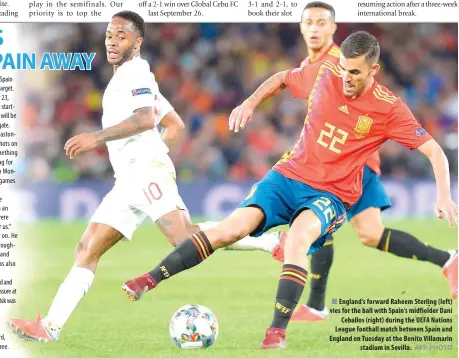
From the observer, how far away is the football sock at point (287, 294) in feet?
20.7

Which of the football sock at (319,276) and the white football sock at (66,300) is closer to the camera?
the white football sock at (66,300)

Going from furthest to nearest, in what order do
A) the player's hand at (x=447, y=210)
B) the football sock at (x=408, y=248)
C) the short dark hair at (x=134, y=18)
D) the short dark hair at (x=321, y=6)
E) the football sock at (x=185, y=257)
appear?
the football sock at (x=408, y=248)
the short dark hair at (x=321, y=6)
the short dark hair at (x=134, y=18)
the football sock at (x=185, y=257)
the player's hand at (x=447, y=210)

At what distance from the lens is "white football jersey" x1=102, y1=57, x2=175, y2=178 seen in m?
7.04

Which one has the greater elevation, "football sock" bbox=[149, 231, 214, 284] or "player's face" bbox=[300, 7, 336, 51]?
"player's face" bbox=[300, 7, 336, 51]

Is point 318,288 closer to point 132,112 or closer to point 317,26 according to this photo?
point 317,26

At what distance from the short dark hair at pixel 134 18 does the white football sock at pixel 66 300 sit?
70.5 inches

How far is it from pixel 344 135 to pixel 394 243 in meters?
2.13

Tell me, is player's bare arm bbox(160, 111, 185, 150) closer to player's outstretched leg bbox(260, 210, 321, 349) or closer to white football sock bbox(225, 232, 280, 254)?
white football sock bbox(225, 232, 280, 254)

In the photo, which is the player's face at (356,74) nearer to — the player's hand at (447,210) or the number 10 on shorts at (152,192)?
the player's hand at (447,210)

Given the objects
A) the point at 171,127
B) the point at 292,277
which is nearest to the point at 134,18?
the point at 171,127

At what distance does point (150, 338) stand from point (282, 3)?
2.70 m

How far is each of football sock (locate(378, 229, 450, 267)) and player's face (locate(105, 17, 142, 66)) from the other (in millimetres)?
2869

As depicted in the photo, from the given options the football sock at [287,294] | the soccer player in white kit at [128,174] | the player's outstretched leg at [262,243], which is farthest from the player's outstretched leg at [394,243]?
the football sock at [287,294]

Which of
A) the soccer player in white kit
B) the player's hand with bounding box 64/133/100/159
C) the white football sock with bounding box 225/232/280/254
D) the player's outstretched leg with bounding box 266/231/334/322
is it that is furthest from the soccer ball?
the player's outstretched leg with bounding box 266/231/334/322
